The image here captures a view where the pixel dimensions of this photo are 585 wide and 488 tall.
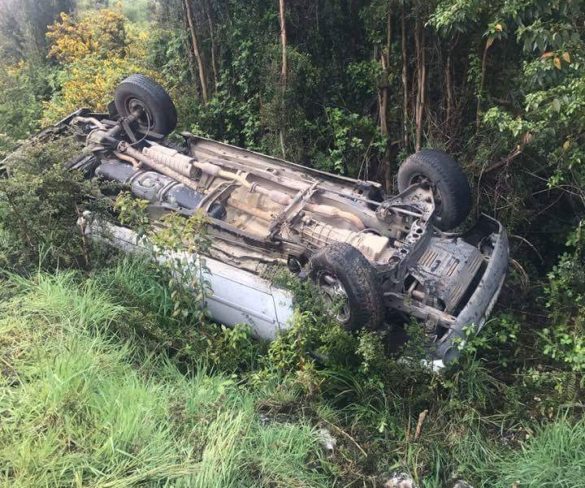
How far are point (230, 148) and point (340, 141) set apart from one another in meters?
1.32

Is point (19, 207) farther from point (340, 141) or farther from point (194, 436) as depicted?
point (340, 141)

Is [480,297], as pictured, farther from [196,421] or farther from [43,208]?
[43,208]

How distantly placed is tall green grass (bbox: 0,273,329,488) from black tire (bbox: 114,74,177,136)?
107 inches

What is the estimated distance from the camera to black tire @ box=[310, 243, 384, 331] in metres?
3.86

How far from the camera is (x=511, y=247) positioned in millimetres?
5391

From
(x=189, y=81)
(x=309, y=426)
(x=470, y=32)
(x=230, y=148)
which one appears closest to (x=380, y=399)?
(x=309, y=426)

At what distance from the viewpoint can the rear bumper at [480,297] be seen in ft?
12.6

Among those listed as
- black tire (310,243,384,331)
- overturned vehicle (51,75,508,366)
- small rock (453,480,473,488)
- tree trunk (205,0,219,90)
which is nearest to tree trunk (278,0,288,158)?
overturned vehicle (51,75,508,366)

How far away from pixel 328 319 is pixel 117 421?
5.17ft

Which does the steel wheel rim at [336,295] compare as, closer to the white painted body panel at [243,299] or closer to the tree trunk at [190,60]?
the white painted body panel at [243,299]

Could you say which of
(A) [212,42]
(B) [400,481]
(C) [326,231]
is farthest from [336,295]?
(A) [212,42]

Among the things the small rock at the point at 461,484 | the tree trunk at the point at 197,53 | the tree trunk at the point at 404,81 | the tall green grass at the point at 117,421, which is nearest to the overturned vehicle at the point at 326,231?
the small rock at the point at 461,484

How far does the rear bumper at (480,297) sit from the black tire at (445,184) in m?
0.20

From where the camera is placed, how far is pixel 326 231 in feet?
15.3
